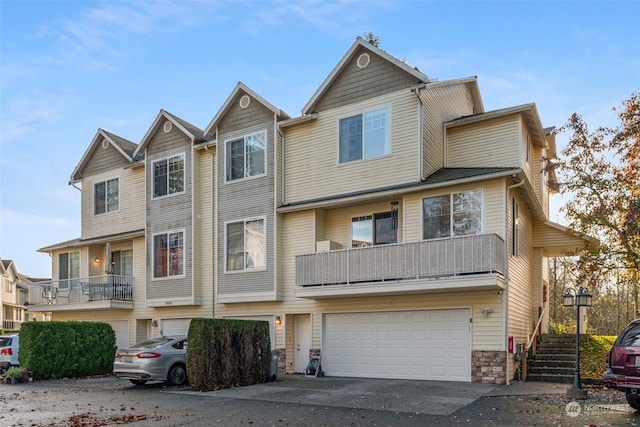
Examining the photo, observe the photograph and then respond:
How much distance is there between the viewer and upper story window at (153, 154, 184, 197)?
2136cm

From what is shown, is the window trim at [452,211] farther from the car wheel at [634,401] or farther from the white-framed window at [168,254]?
the white-framed window at [168,254]

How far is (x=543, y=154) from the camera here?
20.4 m

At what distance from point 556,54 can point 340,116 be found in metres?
6.36

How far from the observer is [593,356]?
16797 millimetres

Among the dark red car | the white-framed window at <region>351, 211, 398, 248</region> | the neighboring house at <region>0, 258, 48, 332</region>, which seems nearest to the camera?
the dark red car

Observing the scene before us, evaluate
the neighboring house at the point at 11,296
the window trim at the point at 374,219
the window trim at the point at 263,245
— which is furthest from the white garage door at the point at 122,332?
the neighboring house at the point at 11,296

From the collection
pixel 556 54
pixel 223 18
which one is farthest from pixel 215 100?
pixel 556 54

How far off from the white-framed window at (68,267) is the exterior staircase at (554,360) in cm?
1868

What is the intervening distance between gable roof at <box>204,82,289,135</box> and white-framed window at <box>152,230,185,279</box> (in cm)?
402

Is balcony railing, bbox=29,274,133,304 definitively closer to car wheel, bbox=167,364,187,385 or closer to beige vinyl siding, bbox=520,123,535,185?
car wheel, bbox=167,364,187,385

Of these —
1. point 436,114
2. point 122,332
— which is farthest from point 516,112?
point 122,332

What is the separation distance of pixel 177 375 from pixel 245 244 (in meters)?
5.26

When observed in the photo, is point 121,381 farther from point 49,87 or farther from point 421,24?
point 421,24

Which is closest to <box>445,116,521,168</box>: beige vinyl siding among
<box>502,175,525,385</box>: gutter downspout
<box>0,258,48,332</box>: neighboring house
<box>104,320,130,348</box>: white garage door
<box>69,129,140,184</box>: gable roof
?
<box>502,175,525,385</box>: gutter downspout
